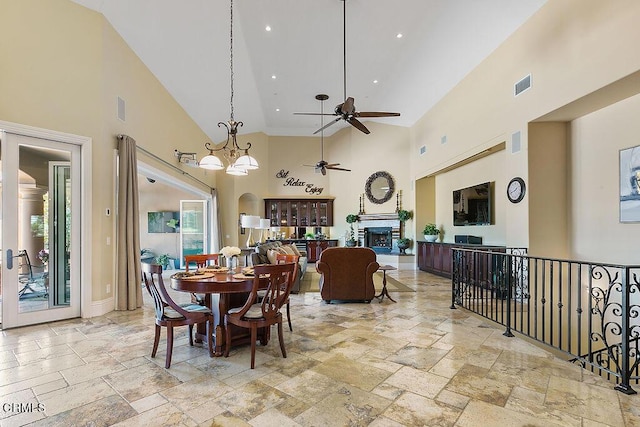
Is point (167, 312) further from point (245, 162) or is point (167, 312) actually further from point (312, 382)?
point (245, 162)

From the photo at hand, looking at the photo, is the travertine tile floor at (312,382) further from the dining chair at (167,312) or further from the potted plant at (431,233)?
the potted plant at (431,233)

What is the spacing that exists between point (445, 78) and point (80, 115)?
7196 millimetres

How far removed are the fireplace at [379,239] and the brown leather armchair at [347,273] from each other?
17.6 ft

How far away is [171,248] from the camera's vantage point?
10.8 m

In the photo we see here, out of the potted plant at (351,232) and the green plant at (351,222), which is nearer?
the potted plant at (351,232)

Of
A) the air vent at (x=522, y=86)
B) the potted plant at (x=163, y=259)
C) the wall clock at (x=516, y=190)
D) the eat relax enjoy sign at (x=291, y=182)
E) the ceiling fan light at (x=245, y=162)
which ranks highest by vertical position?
the air vent at (x=522, y=86)

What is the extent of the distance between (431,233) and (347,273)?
4.58 meters

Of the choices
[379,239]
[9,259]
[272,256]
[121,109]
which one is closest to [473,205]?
[379,239]

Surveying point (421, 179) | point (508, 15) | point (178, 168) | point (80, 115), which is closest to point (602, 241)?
point (508, 15)

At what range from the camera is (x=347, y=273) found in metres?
→ 5.52

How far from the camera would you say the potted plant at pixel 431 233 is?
912 centimetres

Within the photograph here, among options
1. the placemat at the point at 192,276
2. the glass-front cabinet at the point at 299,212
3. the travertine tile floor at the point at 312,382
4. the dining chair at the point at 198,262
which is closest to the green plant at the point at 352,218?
the glass-front cabinet at the point at 299,212

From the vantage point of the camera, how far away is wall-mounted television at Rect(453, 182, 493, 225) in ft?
23.3

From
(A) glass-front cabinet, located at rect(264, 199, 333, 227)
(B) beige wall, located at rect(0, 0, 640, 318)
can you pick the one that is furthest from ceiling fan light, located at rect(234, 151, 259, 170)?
(A) glass-front cabinet, located at rect(264, 199, 333, 227)
